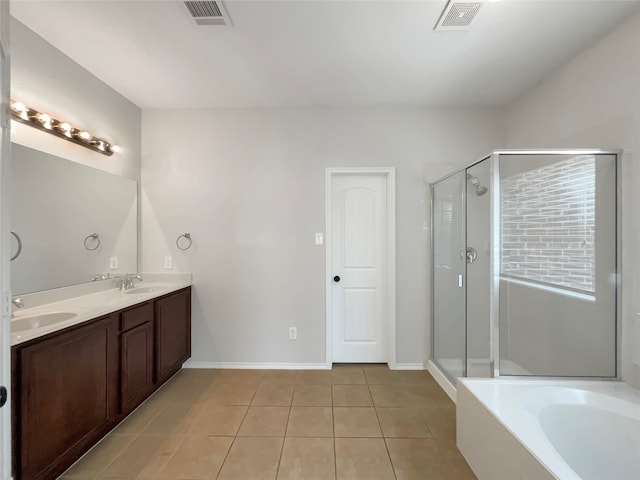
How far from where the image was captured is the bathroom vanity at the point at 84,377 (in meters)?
1.37

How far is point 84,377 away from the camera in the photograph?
1701mm

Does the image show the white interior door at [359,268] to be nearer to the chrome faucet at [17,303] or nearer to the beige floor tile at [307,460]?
the beige floor tile at [307,460]

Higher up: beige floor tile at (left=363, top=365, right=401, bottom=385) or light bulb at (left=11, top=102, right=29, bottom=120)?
light bulb at (left=11, top=102, right=29, bottom=120)

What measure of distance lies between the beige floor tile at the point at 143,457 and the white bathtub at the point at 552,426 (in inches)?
71.5

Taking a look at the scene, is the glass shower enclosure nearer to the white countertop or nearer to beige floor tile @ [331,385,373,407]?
beige floor tile @ [331,385,373,407]

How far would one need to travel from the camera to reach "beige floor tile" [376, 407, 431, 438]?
1.96 m

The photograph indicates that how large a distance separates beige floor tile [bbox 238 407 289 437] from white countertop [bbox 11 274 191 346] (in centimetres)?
120

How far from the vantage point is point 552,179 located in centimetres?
207

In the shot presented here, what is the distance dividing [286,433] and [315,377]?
2.72ft

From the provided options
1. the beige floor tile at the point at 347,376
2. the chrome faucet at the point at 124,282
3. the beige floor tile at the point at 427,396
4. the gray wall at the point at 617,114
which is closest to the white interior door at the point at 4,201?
the chrome faucet at the point at 124,282

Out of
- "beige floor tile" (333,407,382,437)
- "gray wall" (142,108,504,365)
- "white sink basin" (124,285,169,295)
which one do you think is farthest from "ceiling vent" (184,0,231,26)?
"beige floor tile" (333,407,382,437)

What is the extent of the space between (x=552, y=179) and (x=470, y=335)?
1.30 meters

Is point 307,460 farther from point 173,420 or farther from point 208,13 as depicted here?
point 208,13

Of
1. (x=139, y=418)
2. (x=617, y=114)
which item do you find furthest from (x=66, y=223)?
(x=617, y=114)
